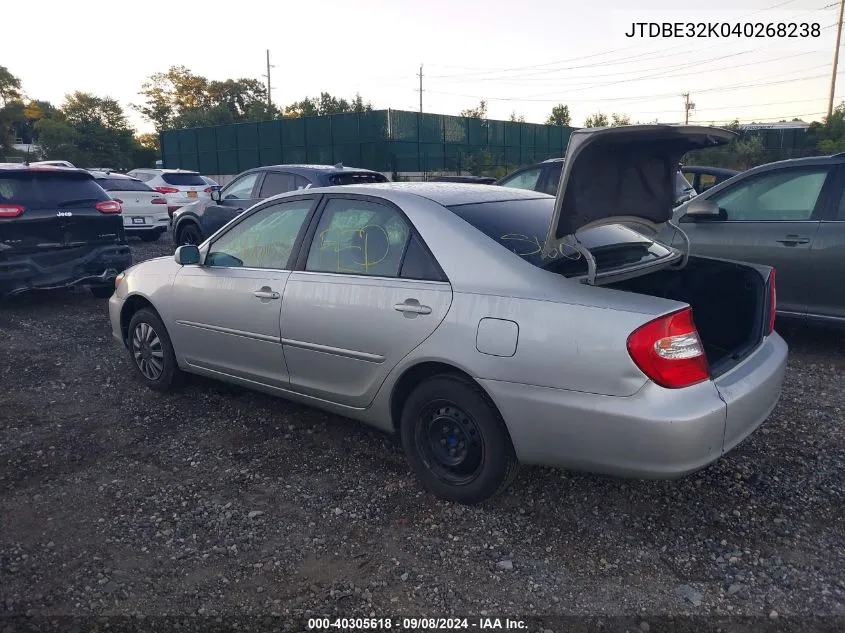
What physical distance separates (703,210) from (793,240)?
31.4 inches

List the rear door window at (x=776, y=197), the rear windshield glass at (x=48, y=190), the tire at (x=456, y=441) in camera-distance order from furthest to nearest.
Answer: the rear windshield glass at (x=48, y=190), the rear door window at (x=776, y=197), the tire at (x=456, y=441)

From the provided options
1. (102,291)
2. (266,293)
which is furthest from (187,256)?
(102,291)

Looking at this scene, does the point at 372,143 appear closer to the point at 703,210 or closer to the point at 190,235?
the point at 190,235

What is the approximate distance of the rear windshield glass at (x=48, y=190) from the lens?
740cm

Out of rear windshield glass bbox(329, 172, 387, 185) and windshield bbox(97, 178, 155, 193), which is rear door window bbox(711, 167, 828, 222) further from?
windshield bbox(97, 178, 155, 193)

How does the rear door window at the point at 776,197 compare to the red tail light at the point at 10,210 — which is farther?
the red tail light at the point at 10,210

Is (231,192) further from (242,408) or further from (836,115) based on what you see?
(836,115)

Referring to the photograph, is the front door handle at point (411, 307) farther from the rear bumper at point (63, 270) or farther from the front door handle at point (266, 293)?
the rear bumper at point (63, 270)

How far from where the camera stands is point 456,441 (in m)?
3.34

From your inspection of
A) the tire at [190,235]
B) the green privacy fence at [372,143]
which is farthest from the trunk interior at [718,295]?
the green privacy fence at [372,143]

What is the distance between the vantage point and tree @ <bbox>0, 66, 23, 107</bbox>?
6247cm

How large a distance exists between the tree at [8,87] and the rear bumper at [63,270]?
65.9 m

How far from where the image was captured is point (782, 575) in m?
2.82

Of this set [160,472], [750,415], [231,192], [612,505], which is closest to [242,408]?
[160,472]
